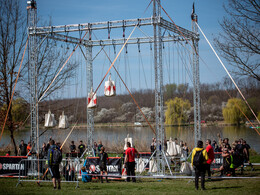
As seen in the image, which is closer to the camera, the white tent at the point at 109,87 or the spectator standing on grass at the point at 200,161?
the spectator standing on grass at the point at 200,161

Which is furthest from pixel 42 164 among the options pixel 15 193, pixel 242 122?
pixel 242 122

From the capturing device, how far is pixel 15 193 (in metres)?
10.2

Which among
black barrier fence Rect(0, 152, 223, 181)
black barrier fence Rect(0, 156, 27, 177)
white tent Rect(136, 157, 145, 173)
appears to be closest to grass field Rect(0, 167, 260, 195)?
black barrier fence Rect(0, 152, 223, 181)

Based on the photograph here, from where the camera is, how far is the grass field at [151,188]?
33.6 feet

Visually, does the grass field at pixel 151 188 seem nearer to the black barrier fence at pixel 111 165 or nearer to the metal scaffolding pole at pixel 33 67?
the black barrier fence at pixel 111 165

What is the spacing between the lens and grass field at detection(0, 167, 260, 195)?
10.2m

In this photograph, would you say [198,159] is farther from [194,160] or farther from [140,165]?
[140,165]

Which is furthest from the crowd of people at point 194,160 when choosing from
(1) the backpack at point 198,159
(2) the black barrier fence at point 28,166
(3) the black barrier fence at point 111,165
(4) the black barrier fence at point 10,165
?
(4) the black barrier fence at point 10,165

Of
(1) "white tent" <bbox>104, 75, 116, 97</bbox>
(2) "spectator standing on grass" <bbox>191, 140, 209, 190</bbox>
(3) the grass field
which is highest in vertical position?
(1) "white tent" <bbox>104, 75, 116, 97</bbox>

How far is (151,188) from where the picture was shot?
1109 centimetres

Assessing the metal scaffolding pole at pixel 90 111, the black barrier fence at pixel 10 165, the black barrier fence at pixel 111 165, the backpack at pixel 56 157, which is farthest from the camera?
the metal scaffolding pole at pixel 90 111

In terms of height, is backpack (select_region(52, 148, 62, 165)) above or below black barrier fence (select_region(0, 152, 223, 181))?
above

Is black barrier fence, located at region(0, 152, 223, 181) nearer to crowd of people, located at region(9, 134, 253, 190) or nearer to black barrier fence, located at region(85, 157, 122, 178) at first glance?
black barrier fence, located at region(85, 157, 122, 178)

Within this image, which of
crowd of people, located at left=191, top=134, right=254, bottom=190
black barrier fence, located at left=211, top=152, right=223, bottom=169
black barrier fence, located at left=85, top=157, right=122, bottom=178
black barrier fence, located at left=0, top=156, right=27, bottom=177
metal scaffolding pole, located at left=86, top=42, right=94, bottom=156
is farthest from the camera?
metal scaffolding pole, located at left=86, top=42, right=94, bottom=156
